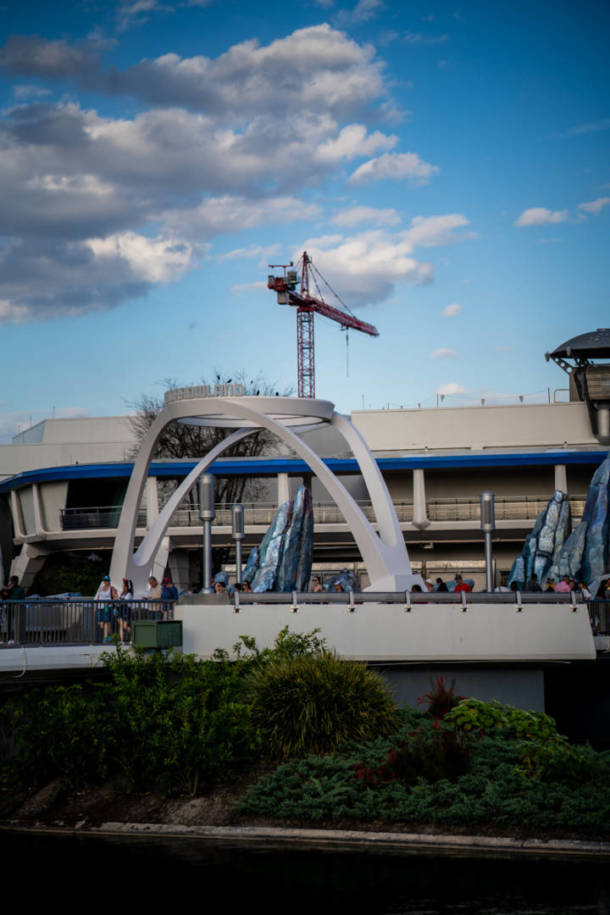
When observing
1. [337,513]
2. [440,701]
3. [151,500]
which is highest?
[151,500]

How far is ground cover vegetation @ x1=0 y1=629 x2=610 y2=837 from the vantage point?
15.8 m

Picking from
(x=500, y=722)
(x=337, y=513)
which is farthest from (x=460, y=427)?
(x=500, y=722)

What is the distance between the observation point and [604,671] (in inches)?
914

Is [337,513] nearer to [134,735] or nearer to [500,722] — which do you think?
[500,722]

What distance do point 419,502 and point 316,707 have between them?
38.4 m

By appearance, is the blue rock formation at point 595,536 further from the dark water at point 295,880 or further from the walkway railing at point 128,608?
the dark water at point 295,880

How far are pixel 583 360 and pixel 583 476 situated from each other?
18.5 ft

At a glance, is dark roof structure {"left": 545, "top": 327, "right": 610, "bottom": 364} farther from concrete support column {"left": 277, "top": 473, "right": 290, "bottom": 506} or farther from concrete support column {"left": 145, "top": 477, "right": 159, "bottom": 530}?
concrete support column {"left": 145, "top": 477, "right": 159, "bottom": 530}

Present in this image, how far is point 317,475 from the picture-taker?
29828 millimetres

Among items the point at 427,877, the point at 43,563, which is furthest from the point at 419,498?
the point at 427,877

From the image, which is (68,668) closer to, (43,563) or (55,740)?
(55,740)

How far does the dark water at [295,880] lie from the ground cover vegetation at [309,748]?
1.15 metres

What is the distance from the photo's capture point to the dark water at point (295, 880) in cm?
1245

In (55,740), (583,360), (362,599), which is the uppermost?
(583,360)
